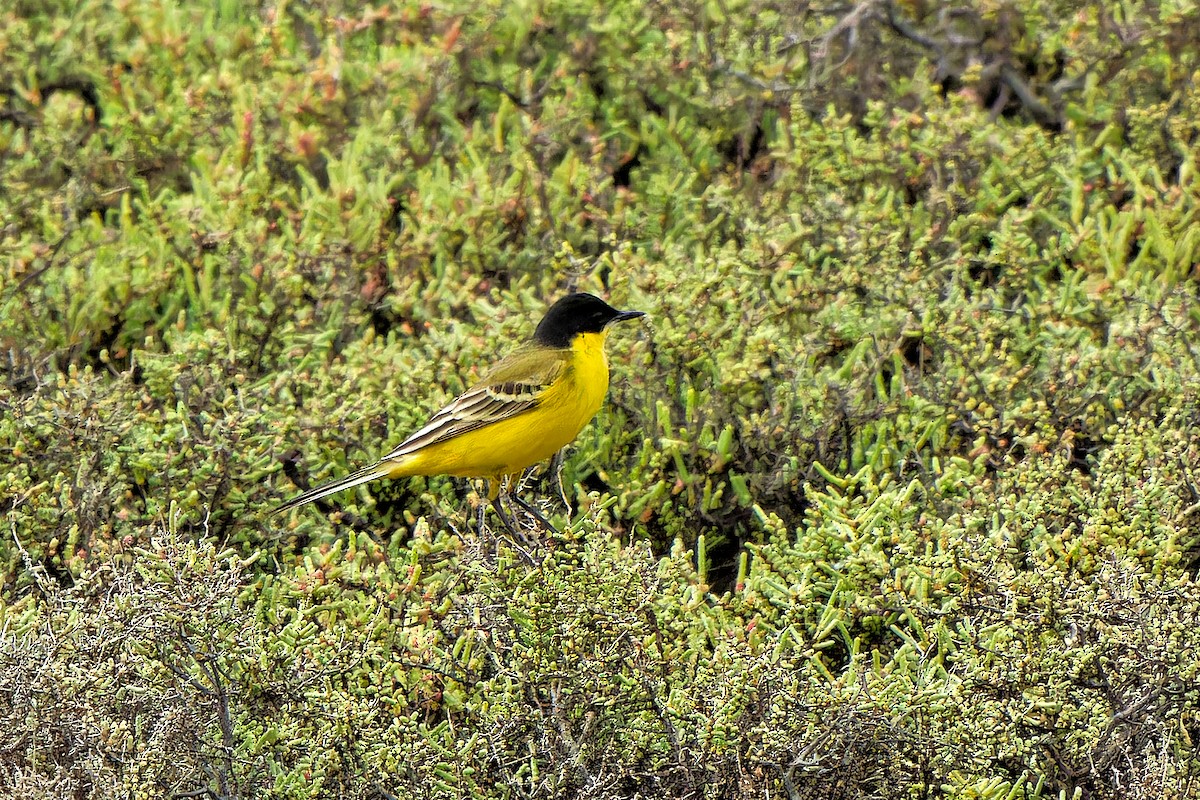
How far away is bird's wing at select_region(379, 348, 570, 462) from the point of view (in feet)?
18.9

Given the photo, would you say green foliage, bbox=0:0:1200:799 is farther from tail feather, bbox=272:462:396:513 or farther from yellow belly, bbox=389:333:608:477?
yellow belly, bbox=389:333:608:477

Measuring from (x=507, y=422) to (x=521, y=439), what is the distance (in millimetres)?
81

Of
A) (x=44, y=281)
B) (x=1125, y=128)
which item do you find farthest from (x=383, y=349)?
(x=1125, y=128)

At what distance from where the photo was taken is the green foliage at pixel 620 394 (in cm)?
418

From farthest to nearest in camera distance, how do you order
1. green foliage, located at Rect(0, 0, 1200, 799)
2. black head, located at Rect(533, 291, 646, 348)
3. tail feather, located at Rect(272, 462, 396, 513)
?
black head, located at Rect(533, 291, 646, 348)
tail feather, located at Rect(272, 462, 396, 513)
green foliage, located at Rect(0, 0, 1200, 799)

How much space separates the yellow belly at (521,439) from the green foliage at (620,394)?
0.23 metres

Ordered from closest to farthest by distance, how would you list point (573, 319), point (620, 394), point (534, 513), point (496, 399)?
1. point (534, 513)
2. point (496, 399)
3. point (573, 319)
4. point (620, 394)

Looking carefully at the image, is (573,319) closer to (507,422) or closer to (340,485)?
(507,422)

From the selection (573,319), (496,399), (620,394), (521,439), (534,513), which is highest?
(573,319)

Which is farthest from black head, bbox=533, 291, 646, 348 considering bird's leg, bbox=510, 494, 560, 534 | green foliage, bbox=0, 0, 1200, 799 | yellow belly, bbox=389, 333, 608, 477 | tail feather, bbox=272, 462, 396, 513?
Result: tail feather, bbox=272, 462, 396, 513

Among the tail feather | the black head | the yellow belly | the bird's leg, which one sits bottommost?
the bird's leg

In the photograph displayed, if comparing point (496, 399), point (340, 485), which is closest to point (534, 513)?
point (496, 399)

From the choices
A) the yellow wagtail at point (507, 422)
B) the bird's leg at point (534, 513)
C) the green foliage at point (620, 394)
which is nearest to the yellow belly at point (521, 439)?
the yellow wagtail at point (507, 422)

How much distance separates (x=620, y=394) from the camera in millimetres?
6418
